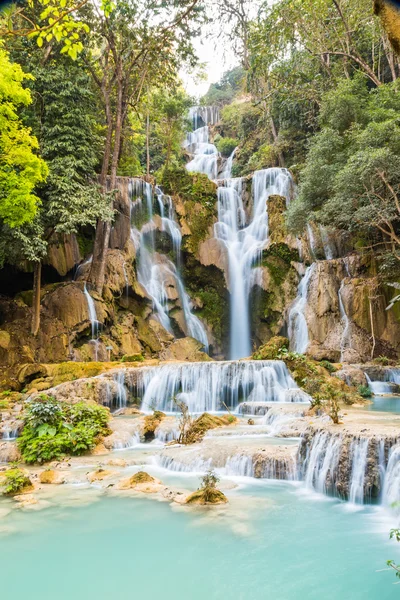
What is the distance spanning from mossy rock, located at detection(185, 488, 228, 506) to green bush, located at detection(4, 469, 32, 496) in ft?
8.28

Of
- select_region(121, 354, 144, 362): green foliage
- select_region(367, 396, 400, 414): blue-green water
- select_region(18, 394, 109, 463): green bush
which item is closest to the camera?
select_region(18, 394, 109, 463): green bush

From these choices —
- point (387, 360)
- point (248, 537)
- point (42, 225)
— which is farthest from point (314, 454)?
point (42, 225)

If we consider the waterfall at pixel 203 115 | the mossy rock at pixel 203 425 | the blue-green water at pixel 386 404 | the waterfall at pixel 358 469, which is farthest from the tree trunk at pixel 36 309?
the waterfall at pixel 203 115

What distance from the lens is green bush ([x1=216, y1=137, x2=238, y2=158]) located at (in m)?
37.9

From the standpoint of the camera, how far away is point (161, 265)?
2358 centimetres

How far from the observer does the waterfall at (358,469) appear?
19.9 ft

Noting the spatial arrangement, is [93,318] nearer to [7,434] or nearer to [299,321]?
[7,434]

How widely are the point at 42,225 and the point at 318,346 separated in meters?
11.7

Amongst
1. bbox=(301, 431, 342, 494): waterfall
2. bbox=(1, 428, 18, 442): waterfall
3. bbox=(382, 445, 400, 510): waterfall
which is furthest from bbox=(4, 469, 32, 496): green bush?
bbox=(382, 445, 400, 510): waterfall

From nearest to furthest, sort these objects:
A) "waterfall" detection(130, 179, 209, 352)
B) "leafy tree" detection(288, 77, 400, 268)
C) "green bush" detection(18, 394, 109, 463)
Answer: "green bush" detection(18, 394, 109, 463) → "leafy tree" detection(288, 77, 400, 268) → "waterfall" detection(130, 179, 209, 352)

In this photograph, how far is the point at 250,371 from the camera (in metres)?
14.3

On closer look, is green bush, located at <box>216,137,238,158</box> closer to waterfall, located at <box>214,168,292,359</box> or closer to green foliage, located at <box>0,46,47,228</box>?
waterfall, located at <box>214,168,292,359</box>

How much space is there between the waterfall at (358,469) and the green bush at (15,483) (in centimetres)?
472

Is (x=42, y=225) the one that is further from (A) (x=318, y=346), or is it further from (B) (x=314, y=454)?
(B) (x=314, y=454)
